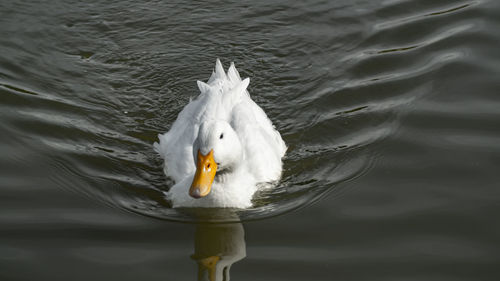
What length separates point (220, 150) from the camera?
18.3ft

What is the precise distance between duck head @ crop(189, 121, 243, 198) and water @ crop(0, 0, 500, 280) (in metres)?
0.47

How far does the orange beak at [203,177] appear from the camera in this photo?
17.8 ft

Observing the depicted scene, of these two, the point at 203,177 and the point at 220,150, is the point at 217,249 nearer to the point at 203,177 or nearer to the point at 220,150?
the point at 203,177

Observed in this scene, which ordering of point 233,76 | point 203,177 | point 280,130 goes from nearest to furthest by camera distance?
point 203,177
point 280,130
point 233,76

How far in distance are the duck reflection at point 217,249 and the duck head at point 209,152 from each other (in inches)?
15.9

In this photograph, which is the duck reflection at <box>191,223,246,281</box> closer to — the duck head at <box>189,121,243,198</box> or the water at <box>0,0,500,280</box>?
the water at <box>0,0,500,280</box>

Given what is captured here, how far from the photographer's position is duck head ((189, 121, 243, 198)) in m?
5.44

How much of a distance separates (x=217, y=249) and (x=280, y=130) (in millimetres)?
2182

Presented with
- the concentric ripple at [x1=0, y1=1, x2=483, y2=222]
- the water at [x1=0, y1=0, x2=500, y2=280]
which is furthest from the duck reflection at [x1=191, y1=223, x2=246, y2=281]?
the concentric ripple at [x1=0, y1=1, x2=483, y2=222]

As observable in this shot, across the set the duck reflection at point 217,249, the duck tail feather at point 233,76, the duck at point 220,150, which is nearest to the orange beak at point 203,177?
the duck at point 220,150

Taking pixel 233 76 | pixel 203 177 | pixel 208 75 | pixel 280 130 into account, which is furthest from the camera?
pixel 208 75

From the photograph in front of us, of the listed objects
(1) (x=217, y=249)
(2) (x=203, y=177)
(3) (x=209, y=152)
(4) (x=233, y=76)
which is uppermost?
(4) (x=233, y=76)

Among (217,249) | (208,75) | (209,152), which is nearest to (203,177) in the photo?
(209,152)

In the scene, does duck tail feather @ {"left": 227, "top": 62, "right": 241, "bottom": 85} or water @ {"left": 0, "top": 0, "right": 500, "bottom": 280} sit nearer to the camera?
water @ {"left": 0, "top": 0, "right": 500, "bottom": 280}
